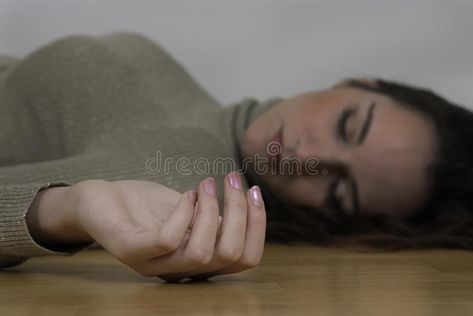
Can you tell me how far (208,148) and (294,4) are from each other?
87 centimetres

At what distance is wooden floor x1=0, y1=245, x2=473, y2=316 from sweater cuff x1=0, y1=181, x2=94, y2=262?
0.10 feet

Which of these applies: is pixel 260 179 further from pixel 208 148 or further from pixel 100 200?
pixel 100 200

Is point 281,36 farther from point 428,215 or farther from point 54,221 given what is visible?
point 54,221

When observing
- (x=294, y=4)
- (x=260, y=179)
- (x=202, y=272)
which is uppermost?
(x=294, y=4)

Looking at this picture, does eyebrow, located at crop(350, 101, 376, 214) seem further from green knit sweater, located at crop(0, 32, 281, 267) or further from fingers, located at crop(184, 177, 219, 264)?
fingers, located at crop(184, 177, 219, 264)

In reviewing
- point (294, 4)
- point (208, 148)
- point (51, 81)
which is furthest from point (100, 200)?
point (294, 4)

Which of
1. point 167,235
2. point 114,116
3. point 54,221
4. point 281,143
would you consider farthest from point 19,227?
point 281,143

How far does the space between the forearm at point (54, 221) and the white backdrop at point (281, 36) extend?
133 cm

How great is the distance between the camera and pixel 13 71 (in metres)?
1.61

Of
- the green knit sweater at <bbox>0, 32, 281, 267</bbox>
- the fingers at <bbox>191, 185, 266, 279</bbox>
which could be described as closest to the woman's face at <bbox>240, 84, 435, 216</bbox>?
Result: the green knit sweater at <bbox>0, 32, 281, 267</bbox>

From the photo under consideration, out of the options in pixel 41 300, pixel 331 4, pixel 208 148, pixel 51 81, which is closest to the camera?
pixel 41 300

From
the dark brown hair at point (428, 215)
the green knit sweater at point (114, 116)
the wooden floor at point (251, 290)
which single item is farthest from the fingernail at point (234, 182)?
the dark brown hair at point (428, 215)

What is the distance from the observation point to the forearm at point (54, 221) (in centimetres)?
87

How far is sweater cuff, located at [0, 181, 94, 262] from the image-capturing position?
2.92 ft
